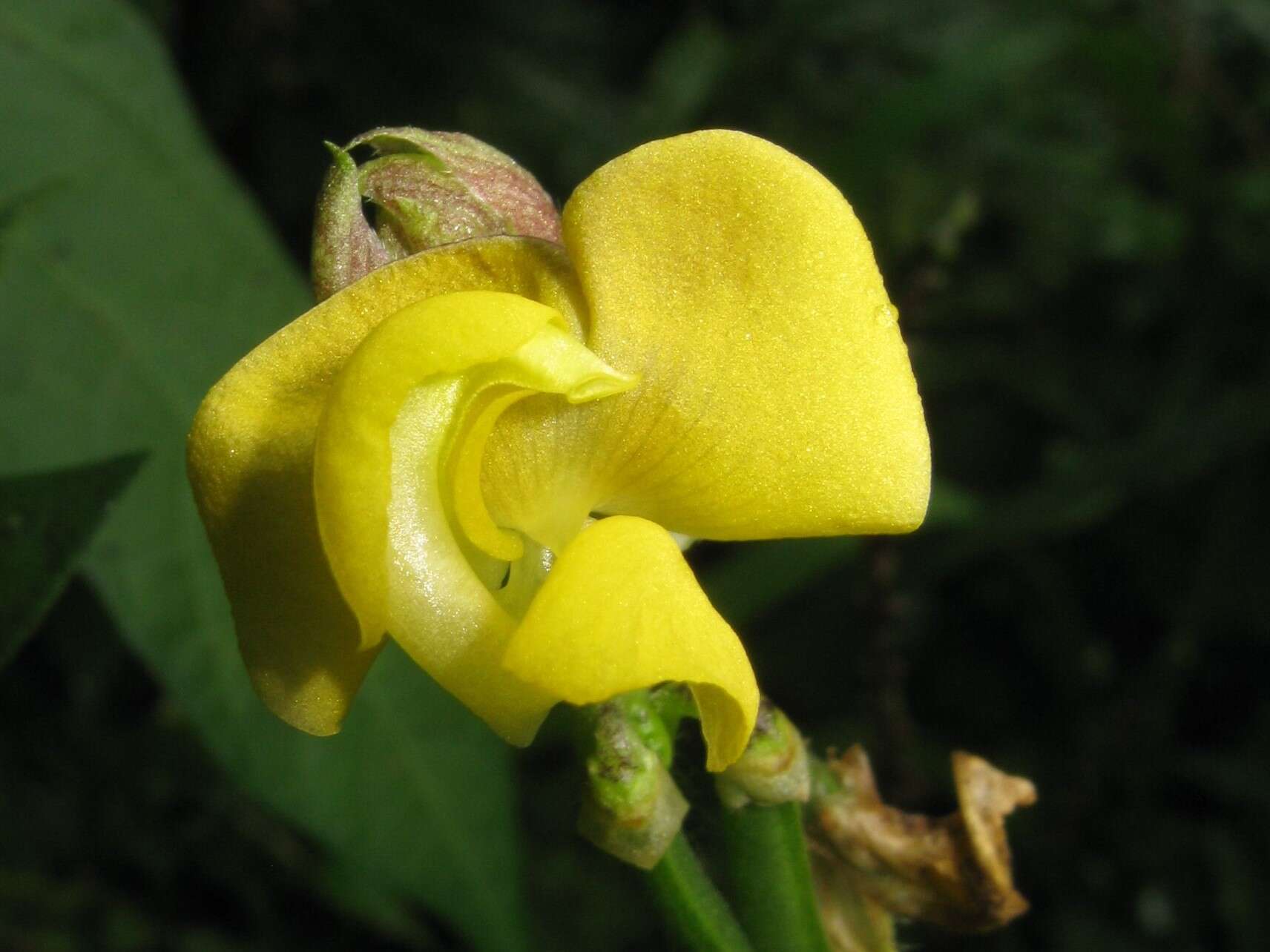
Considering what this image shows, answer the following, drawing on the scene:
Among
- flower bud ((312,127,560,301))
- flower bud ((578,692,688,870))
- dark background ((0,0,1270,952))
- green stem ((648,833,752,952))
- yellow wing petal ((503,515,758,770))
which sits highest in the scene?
flower bud ((312,127,560,301))

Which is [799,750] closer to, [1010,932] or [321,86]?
[1010,932]

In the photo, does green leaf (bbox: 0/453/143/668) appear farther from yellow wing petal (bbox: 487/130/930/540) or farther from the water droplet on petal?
the water droplet on petal

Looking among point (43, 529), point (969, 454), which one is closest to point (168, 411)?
point (43, 529)

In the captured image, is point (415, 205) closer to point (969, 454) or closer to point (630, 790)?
point (630, 790)

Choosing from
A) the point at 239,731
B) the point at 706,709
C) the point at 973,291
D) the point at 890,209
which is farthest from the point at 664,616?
the point at 973,291

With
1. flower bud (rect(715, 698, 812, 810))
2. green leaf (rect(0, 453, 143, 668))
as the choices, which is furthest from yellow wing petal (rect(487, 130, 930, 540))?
green leaf (rect(0, 453, 143, 668))

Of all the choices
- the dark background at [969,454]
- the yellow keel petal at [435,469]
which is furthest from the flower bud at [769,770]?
the dark background at [969,454]
